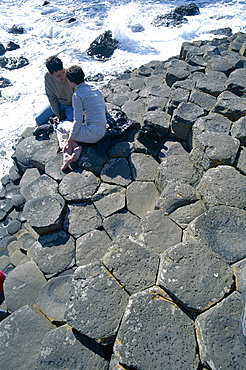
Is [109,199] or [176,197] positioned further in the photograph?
[109,199]

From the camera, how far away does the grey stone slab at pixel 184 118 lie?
3.55m

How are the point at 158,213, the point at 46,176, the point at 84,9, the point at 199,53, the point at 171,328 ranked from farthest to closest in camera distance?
the point at 84,9 < the point at 199,53 < the point at 46,176 < the point at 158,213 < the point at 171,328

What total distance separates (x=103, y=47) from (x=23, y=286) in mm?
9041

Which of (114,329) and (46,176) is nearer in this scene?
(114,329)

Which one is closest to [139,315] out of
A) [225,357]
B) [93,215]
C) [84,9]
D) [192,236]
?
[225,357]

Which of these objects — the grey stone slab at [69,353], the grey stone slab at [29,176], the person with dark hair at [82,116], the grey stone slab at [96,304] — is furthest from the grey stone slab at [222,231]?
the grey stone slab at [29,176]

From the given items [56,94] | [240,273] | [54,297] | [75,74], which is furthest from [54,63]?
[240,273]

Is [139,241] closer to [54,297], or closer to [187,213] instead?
[187,213]

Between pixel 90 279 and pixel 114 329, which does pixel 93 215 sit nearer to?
pixel 90 279

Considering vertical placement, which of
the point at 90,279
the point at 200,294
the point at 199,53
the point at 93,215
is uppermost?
the point at 199,53

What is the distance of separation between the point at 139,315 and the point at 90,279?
1.77ft

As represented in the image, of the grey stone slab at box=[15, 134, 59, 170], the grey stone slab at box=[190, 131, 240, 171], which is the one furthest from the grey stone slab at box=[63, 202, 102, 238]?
the grey stone slab at box=[190, 131, 240, 171]

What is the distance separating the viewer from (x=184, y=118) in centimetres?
355

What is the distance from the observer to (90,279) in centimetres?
228
